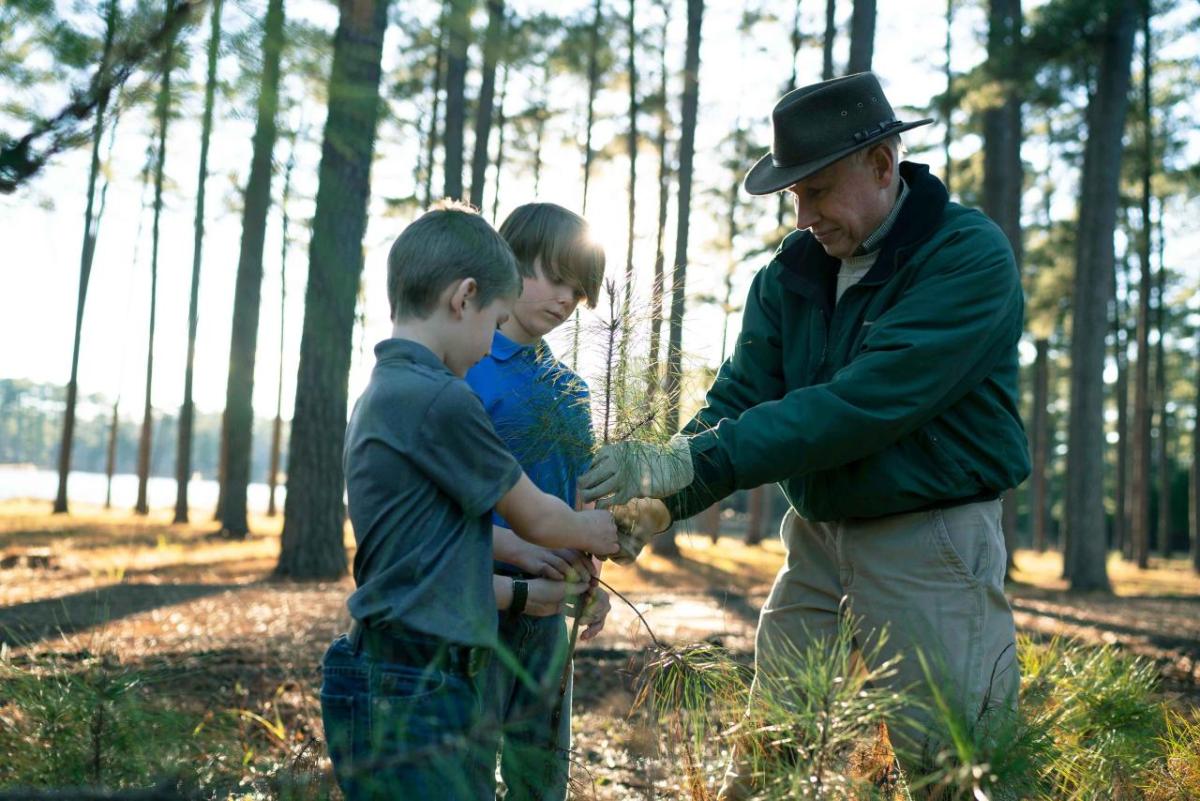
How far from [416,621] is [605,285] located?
3.01ft

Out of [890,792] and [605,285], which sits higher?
[605,285]

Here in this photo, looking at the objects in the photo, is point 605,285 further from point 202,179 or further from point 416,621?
point 202,179

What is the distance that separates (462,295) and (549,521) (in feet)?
1.66

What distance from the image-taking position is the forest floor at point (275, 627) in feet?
11.3

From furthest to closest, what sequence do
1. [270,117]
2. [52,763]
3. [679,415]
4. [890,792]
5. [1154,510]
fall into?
[1154,510] < [679,415] < [890,792] < [52,763] < [270,117]

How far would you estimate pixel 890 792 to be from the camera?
2.32 m

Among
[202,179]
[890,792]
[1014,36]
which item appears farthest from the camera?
[202,179]

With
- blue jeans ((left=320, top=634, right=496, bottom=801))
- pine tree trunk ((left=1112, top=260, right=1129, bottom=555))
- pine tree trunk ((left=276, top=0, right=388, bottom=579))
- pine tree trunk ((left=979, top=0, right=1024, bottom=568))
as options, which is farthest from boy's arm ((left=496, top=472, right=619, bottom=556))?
pine tree trunk ((left=1112, top=260, right=1129, bottom=555))

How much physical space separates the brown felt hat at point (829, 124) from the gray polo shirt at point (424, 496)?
1.21 m

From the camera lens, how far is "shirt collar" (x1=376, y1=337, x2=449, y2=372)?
196cm

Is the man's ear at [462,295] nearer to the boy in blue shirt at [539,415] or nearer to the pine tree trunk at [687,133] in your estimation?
the boy in blue shirt at [539,415]

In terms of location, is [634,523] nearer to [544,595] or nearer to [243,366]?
[544,595]

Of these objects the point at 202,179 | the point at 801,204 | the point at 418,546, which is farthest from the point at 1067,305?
the point at 418,546

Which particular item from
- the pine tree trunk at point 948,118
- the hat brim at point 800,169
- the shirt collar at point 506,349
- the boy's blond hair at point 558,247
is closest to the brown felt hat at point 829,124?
the hat brim at point 800,169
